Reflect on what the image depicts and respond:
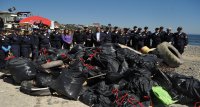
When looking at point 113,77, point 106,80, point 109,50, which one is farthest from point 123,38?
point 113,77

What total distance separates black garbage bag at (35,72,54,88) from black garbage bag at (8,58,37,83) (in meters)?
0.32

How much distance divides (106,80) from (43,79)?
1.49 metres

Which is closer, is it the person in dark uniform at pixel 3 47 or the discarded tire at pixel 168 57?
the discarded tire at pixel 168 57

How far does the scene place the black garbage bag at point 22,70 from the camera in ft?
23.8

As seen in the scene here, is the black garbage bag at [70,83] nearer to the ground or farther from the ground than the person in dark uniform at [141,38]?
nearer to the ground

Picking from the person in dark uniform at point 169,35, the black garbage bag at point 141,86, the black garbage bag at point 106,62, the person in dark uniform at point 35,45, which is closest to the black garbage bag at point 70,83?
the black garbage bag at point 106,62

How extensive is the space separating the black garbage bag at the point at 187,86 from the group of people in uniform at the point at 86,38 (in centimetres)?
491

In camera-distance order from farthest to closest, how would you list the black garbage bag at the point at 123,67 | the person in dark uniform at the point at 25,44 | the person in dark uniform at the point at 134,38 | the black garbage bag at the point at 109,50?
the person in dark uniform at the point at 134,38 < the person in dark uniform at the point at 25,44 < the black garbage bag at the point at 109,50 < the black garbage bag at the point at 123,67

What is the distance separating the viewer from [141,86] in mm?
6168

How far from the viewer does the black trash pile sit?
6160 millimetres

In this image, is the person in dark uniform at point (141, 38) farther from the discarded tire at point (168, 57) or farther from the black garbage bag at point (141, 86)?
the black garbage bag at point (141, 86)

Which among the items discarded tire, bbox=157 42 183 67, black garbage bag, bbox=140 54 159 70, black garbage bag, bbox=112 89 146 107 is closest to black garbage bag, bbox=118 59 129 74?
black garbage bag, bbox=140 54 159 70

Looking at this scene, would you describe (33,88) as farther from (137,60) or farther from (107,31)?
(107,31)

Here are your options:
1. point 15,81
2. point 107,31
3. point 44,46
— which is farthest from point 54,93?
point 107,31
